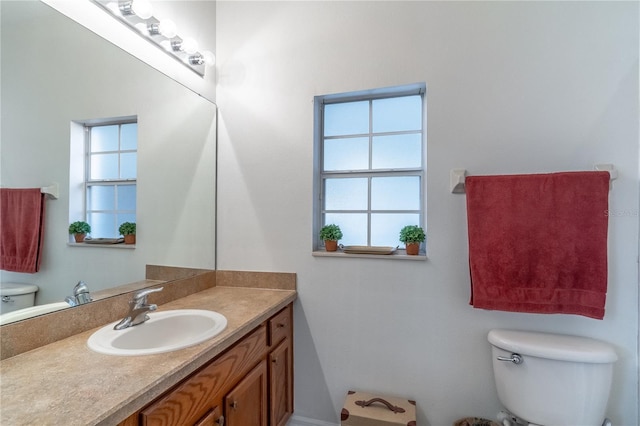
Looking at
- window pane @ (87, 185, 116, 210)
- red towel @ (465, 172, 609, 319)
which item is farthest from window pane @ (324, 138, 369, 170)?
window pane @ (87, 185, 116, 210)

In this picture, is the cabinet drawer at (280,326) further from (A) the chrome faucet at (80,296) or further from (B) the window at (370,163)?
(A) the chrome faucet at (80,296)

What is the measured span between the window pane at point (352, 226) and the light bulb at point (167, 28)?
1.29m

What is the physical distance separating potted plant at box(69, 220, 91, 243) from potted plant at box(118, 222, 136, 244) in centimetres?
16

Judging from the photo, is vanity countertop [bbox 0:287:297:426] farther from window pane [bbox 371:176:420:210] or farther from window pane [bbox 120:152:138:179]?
window pane [bbox 371:176:420:210]

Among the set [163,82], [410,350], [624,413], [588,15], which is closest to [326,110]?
[163,82]

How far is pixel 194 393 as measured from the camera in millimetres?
962

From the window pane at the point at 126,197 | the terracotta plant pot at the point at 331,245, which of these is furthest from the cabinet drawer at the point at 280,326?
the window pane at the point at 126,197

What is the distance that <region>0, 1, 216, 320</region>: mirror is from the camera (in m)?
0.98

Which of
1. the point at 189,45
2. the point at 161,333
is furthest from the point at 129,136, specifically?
the point at 161,333

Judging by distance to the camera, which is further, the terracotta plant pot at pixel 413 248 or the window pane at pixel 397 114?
the window pane at pixel 397 114

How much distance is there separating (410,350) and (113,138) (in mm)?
1794

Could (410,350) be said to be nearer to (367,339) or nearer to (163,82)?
(367,339)

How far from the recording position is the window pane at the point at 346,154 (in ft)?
6.00

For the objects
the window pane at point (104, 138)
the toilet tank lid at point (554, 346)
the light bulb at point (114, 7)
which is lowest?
the toilet tank lid at point (554, 346)
